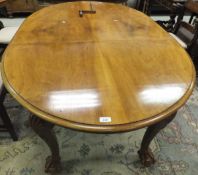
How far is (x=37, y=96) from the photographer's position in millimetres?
772

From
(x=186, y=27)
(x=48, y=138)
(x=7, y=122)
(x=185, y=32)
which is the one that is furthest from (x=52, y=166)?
(x=185, y=32)

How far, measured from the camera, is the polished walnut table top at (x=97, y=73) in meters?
0.73

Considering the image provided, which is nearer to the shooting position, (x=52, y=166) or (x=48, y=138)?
(x=48, y=138)

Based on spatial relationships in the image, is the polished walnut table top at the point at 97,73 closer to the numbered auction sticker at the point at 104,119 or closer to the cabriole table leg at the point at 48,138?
the numbered auction sticker at the point at 104,119

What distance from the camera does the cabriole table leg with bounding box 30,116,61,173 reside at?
0.86 m

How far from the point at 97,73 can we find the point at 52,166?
707mm

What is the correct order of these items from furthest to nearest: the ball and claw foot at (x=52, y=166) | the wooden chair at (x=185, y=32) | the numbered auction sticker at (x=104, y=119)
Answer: the wooden chair at (x=185, y=32) < the ball and claw foot at (x=52, y=166) < the numbered auction sticker at (x=104, y=119)

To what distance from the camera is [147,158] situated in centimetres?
130

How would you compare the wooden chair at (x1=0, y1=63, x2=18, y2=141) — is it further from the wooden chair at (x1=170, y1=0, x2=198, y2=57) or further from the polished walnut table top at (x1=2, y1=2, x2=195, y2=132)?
the wooden chair at (x1=170, y1=0, x2=198, y2=57)

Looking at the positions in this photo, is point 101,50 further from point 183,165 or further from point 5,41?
point 5,41

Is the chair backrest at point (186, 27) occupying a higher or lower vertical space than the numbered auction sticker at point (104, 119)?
lower

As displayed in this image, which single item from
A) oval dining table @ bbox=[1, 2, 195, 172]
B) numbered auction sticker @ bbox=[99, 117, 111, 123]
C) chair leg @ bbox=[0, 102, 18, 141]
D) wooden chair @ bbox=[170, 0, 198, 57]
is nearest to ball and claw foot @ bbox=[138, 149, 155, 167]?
oval dining table @ bbox=[1, 2, 195, 172]

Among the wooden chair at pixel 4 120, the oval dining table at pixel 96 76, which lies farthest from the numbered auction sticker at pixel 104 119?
the wooden chair at pixel 4 120

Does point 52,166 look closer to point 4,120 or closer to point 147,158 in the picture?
point 4,120
